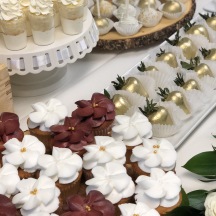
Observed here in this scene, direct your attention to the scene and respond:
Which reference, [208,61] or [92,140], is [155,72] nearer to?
[208,61]

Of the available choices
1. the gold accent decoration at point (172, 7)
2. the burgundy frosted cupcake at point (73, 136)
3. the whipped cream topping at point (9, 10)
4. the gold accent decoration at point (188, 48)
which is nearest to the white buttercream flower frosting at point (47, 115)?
the burgundy frosted cupcake at point (73, 136)

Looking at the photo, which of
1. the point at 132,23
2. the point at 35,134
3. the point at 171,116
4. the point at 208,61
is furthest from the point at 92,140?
the point at 132,23

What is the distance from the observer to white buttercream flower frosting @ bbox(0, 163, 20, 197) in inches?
37.1

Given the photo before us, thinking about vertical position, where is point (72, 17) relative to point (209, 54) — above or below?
above

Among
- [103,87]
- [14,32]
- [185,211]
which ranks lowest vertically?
[103,87]

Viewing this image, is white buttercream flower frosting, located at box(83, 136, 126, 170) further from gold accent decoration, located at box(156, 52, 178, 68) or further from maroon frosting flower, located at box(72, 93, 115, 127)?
gold accent decoration, located at box(156, 52, 178, 68)

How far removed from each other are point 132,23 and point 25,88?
387mm

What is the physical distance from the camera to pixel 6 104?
1.25m

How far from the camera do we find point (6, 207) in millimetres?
862

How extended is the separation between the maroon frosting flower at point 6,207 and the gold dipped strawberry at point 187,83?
0.62 m

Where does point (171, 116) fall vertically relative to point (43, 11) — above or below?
below

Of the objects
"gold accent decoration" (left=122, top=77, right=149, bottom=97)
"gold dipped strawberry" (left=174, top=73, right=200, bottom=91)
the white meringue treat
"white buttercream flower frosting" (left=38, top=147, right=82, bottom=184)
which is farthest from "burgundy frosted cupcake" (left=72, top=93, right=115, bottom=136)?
the white meringue treat

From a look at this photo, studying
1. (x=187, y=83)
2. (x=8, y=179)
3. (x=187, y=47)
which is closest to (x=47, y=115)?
(x=8, y=179)

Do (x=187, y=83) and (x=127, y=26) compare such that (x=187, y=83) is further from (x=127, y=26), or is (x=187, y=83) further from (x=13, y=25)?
(x=13, y=25)
